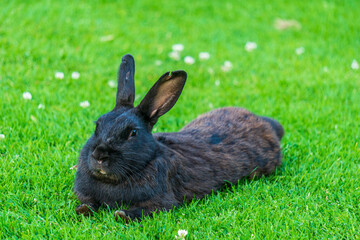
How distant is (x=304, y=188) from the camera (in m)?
4.75

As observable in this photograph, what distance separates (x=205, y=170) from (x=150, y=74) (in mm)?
3167

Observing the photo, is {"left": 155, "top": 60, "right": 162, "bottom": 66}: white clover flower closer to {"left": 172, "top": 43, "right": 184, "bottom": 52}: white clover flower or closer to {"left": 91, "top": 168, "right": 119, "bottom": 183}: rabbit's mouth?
{"left": 172, "top": 43, "right": 184, "bottom": 52}: white clover flower

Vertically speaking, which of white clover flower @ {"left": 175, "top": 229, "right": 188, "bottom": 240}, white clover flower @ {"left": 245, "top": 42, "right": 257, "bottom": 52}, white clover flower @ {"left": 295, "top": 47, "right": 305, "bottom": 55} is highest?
white clover flower @ {"left": 175, "top": 229, "right": 188, "bottom": 240}

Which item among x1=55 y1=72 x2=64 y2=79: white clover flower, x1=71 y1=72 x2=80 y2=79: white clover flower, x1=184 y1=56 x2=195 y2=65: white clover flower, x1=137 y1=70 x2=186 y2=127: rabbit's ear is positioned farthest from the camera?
x1=184 y1=56 x2=195 y2=65: white clover flower

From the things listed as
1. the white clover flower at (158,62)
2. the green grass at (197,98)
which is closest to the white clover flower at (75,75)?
the green grass at (197,98)

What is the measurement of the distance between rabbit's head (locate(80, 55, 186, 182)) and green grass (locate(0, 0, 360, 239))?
452mm

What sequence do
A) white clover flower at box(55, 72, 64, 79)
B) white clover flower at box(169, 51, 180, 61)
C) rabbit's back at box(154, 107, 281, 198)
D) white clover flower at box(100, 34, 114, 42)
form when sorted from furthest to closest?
white clover flower at box(100, 34, 114, 42) → white clover flower at box(169, 51, 180, 61) → white clover flower at box(55, 72, 64, 79) → rabbit's back at box(154, 107, 281, 198)

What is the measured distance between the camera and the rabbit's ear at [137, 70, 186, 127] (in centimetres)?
421

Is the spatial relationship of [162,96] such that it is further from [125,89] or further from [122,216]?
[122,216]

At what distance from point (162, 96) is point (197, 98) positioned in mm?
2750

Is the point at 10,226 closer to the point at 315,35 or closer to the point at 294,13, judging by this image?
the point at 315,35

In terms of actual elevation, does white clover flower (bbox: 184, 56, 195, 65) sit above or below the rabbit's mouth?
below

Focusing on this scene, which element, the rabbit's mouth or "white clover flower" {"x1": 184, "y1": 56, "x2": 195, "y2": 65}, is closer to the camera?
the rabbit's mouth

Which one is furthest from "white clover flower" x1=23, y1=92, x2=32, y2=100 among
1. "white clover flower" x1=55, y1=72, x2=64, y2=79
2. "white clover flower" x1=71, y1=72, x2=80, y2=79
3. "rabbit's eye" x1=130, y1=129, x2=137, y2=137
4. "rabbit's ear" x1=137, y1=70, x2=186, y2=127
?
"rabbit's eye" x1=130, y1=129, x2=137, y2=137
